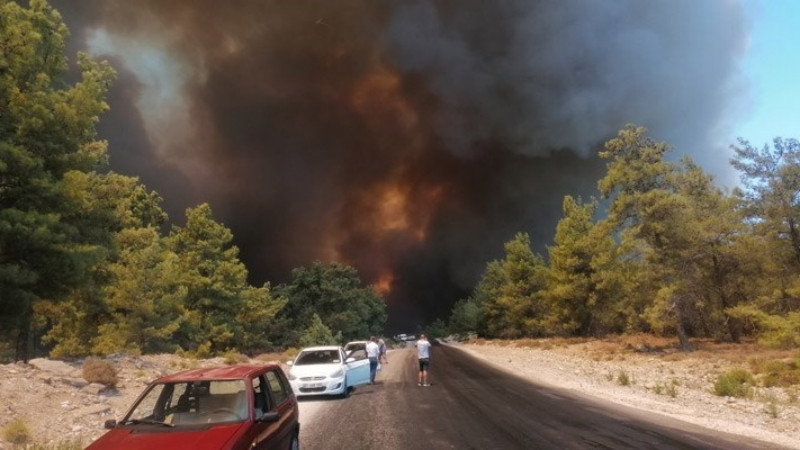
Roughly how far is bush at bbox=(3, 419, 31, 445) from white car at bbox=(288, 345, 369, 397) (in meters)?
7.37

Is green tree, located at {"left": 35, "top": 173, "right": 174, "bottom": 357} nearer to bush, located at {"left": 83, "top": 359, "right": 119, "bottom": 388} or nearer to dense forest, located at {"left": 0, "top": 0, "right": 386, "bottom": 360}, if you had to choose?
dense forest, located at {"left": 0, "top": 0, "right": 386, "bottom": 360}

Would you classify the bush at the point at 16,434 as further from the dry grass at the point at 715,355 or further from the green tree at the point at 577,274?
the green tree at the point at 577,274

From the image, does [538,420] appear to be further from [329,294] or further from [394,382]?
[329,294]

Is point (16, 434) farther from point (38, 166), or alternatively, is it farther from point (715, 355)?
point (715, 355)

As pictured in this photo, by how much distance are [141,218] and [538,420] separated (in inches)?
1840

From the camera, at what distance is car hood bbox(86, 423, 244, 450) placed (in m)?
5.02

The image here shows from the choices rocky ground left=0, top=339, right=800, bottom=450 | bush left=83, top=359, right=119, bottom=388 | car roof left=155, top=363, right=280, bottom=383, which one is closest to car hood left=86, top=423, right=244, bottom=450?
car roof left=155, top=363, right=280, bottom=383

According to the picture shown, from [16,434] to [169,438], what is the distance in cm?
743

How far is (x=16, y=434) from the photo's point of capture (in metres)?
10.0

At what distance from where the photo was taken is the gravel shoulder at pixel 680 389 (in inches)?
452

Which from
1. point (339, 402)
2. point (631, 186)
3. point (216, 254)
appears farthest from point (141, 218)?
point (631, 186)

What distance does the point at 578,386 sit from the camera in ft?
63.1

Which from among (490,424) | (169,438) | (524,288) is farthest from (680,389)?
(524,288)

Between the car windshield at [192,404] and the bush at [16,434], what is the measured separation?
601cm
